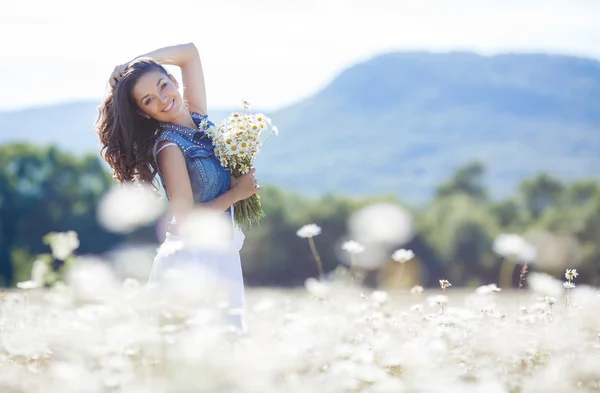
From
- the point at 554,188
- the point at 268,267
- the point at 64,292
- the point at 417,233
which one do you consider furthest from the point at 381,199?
the point at 64,292

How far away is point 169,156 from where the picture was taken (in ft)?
14.7

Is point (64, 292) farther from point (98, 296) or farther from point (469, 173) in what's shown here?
point (469, 173)

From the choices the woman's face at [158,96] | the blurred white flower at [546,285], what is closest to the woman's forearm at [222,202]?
the woman's face at [158,96]

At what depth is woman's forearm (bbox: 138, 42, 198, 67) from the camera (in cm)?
527

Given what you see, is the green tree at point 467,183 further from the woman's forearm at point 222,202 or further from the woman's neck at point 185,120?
the woman's forearm at point 222,202

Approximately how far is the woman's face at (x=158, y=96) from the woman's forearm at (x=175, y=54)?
1.90 feet

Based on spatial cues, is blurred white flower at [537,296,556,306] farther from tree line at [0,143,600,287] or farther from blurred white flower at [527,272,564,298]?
tree line at [0,143,600,287]

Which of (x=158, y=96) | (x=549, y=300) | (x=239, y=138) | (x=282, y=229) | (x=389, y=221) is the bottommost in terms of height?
(x=282, y=229)

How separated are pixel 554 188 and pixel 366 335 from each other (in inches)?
2887

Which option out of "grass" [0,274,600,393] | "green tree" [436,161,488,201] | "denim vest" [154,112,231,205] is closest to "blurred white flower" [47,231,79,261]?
"grass" [0,274,600,393]

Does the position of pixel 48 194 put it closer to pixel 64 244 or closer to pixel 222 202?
pixel 64 244

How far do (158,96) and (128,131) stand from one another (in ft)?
1.01

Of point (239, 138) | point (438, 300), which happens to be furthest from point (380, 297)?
point (239, 138)

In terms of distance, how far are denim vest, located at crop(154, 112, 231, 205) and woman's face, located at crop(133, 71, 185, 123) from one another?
87mm
